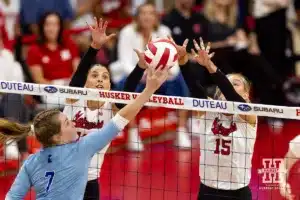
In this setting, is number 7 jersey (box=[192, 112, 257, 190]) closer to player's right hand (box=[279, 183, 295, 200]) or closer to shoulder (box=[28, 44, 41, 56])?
player's right hand (box=[279, 183, 295, 200])

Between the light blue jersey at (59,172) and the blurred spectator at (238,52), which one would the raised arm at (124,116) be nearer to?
the light blue jersey at (59,172)

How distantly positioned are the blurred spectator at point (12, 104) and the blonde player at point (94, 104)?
2229 mm

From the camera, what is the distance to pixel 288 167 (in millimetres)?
7695

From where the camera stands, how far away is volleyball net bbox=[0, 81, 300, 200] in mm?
7352

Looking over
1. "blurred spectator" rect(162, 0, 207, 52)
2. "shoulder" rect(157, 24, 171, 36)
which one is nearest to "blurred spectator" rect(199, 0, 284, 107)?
"blurred spectator" rect(162, 0, 207, 52)

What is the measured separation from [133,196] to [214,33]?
13.3 feet


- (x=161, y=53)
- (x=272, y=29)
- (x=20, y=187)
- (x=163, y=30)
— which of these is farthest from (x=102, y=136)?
(x=272, y=29)

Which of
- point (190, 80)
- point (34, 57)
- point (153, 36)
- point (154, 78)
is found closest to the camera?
point (154, 78)

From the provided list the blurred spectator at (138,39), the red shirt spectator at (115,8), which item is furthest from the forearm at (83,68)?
the red shirt spectator at (115,8)

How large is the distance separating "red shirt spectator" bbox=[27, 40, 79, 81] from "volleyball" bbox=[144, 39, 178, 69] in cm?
419

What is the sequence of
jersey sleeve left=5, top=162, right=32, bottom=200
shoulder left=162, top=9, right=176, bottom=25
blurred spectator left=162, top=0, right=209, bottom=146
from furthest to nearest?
shoulder left=162, top=9, right=176, bottom=25 < blurred spectator left=162, top=0, right=209, bottom=146 < jersey sleeve left=5, top=162, right=32, bottom=200

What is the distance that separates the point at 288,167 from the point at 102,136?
6.89 ft

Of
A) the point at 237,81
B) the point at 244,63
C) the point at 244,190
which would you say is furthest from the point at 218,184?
the point at 244,63

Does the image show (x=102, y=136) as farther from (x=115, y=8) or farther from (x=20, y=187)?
(x=115, y=8)
